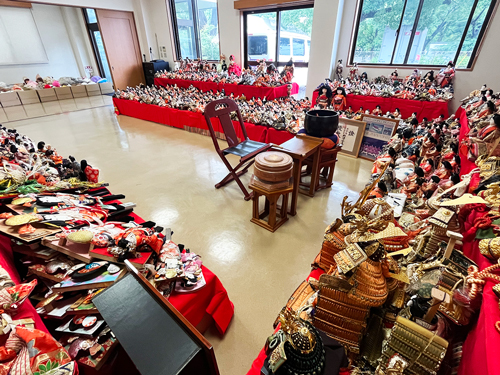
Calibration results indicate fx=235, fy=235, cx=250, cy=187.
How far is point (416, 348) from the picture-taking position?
60cm

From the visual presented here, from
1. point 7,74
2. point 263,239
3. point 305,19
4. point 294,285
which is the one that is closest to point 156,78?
point 305,19

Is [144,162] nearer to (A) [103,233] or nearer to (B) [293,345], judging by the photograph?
(A) [103,233]

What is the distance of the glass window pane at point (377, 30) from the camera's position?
4.93m

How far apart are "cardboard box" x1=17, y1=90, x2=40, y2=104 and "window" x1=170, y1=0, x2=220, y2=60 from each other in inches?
196

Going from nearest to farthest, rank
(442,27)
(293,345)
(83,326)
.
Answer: (293,345) < (83,326) < (442,27)

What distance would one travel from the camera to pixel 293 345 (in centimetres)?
67

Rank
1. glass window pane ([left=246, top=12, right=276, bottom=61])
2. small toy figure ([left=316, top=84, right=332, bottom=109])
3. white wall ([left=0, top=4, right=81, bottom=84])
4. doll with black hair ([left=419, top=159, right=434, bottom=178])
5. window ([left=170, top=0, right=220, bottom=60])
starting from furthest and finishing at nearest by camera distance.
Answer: white wall ([left=0, top=4, right=81, bottom=84]) → window ([left=170, top=0, right=220, bottom=60]) → glass window pane ([left=246, top=12, right=276, bottom=61]) → small toy figure ([left=316, top=84, right=332, bottom=109]) → doll with black hair ([left=419, top=159, right=434, bottom=178])

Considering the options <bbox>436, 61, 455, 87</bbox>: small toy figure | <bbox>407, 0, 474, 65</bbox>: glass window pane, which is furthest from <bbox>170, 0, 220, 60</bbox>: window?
<bbox>436, 61, 455, 87</bbox>: small toy figure

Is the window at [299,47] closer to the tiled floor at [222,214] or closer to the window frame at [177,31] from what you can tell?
the window frame at [177,31]

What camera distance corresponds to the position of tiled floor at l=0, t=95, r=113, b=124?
21.2ft

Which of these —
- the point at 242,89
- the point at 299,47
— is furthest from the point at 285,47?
the point at 242,89

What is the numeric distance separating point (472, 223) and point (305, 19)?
676cm

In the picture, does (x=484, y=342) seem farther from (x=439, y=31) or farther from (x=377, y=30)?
(x=377, y=30)

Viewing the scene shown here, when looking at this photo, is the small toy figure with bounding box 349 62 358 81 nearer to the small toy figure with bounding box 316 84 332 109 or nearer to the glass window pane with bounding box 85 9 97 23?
the small toy figure with bounding box 316 84 332 109
